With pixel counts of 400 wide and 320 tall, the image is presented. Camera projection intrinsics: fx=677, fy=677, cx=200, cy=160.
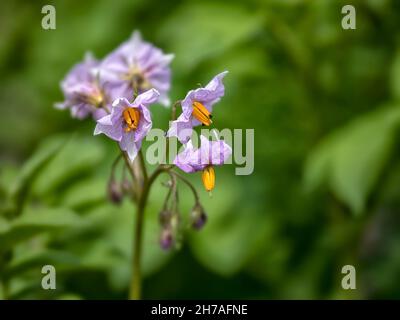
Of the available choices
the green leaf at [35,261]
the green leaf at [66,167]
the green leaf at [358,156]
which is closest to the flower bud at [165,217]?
the green leaf at [35,261]

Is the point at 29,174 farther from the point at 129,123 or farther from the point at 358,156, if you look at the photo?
the point at 358,156

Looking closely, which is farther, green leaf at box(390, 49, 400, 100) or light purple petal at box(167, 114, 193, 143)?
green leaf at box(390, 49, 400, 100)

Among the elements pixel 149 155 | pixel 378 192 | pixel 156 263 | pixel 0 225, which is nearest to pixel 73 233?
pixel 156 263

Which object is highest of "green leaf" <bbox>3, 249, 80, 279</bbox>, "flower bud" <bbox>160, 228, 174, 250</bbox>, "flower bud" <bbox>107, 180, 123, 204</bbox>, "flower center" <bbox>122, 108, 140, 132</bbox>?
"flower center" <bbox>122, 108, 140, 132</bbox>

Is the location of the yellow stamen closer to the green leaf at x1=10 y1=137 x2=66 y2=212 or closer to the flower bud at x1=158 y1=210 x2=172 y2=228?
the flower bud at x1=158 y1=210 x2=172 y2=228

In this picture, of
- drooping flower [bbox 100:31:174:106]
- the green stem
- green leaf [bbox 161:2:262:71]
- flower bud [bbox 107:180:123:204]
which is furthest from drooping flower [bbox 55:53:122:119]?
green leaf [bbox 161:2:262:71]
